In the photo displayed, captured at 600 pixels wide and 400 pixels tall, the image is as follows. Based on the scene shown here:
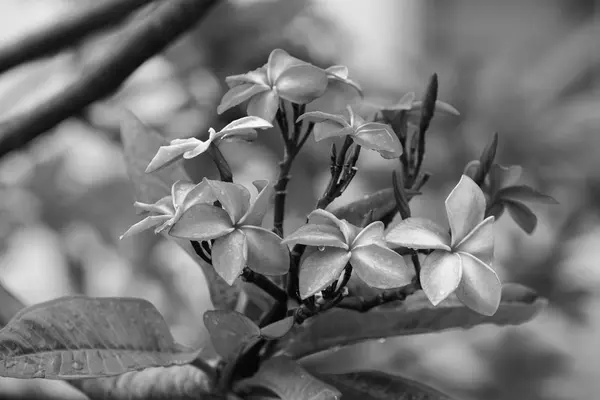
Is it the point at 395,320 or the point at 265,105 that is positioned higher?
the point at 265,105

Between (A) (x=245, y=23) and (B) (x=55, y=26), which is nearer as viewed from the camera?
(B) (x=55, y=26)

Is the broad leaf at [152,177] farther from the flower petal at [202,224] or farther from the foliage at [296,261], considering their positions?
the flower petal at [202,224]

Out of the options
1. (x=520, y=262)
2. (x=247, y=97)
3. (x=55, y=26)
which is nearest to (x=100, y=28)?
(x=55, y=26)

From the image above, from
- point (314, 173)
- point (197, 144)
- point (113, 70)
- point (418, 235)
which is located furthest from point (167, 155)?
point (314, 173)

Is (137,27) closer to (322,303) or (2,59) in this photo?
(2,59)

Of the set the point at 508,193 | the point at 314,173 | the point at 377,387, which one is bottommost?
the point at 314,173

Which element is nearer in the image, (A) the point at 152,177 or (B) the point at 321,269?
(B) the point at 321,269

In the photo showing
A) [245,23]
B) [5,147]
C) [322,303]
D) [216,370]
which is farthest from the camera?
[245,23]

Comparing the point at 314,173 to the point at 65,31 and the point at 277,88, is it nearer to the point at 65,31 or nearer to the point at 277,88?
the point at 65,31
